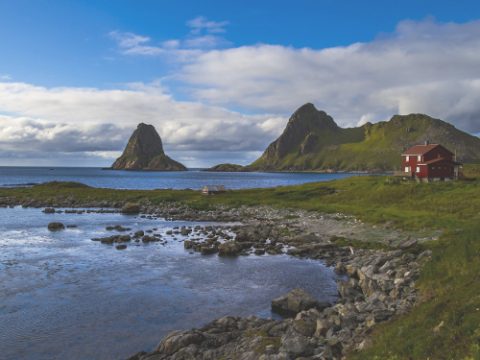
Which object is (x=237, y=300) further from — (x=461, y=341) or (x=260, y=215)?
(x=260, y=215)

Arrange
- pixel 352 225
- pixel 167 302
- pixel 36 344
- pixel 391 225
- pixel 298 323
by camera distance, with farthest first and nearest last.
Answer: pixel 352 225 < pixel 391 225 < pixel 167 302 < pixel 36 344 < pixel 298 323

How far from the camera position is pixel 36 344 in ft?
72.9

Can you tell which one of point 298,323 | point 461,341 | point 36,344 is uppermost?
point 461,341

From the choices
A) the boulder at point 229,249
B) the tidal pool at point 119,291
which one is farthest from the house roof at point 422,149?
the tidal pool at point 119,291

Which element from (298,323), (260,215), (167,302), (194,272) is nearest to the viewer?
(298,323)

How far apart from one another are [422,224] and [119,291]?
35.2 m

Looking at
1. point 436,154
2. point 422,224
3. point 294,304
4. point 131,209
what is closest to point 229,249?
point 294,304

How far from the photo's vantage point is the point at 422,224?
49406mm

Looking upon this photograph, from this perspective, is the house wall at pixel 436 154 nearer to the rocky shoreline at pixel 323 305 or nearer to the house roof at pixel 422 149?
the house roof at pixel 422 149

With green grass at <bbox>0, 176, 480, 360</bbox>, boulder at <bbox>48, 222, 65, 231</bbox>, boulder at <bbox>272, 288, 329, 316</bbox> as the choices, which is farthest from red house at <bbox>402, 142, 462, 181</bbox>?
boulder at <bbox>272, 288, 329, 316</bbox>

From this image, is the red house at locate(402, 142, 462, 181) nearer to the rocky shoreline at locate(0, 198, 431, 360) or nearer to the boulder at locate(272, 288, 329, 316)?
the rocky shoreline at locate(0, 198, 431, 360)

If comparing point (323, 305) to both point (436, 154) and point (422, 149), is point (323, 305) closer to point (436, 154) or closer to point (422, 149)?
point (436, 154)

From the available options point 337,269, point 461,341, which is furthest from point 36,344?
point 337,269

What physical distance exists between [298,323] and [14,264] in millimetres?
30843
